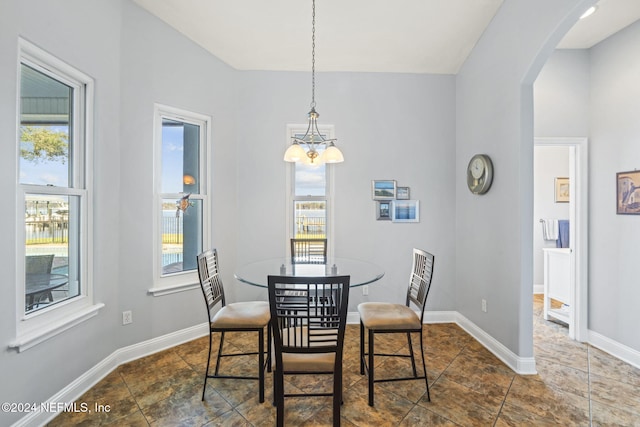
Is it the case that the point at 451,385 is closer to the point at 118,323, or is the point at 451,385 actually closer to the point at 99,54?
the point at 118,323

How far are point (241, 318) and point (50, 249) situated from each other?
1385mm

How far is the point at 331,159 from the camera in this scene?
7.70ft

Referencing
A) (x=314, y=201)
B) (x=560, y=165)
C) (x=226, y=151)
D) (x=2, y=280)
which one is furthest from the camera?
(x=560, y=165)

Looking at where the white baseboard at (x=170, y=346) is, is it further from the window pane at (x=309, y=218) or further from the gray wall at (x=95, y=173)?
the window pane at (x=309, y=218)

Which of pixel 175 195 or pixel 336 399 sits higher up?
pixel 175 195

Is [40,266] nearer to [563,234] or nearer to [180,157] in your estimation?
[180,157]

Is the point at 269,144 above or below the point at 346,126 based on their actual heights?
below

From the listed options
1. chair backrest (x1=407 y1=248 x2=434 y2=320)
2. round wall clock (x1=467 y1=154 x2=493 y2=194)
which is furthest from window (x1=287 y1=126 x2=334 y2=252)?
round wall clock (x1=467 y1=154 x2=493 y2=194)

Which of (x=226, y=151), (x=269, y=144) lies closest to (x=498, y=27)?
(x=269, y=144)

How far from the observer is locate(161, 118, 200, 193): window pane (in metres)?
2.91

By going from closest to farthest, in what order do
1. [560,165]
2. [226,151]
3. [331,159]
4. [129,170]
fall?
[331,159], [129,170], [226,151], [560,165]

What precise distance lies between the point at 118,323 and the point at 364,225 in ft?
8.72

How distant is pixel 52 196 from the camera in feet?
6.48

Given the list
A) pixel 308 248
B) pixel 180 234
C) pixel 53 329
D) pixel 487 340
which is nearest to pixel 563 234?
pixel 487 340
